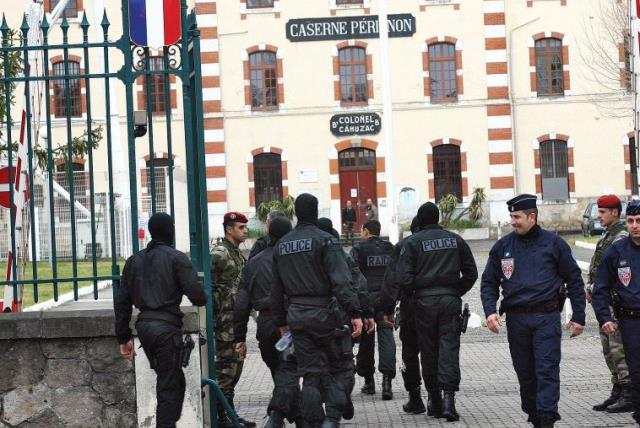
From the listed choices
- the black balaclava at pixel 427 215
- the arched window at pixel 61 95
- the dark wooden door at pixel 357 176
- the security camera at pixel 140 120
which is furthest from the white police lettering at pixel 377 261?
the dark wooden door at pixel 357 176

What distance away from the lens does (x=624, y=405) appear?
11047 millimetres

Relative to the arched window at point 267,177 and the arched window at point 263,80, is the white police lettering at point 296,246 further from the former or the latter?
the arched window at point 263,80

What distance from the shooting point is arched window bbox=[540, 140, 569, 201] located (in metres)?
44.8

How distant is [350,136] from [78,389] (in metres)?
35.5

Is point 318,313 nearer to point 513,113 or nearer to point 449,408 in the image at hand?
point 449,408

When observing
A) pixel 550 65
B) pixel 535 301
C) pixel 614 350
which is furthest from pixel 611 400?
pixel 550 65

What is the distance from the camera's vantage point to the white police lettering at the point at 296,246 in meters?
9.62

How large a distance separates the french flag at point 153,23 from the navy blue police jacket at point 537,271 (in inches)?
123

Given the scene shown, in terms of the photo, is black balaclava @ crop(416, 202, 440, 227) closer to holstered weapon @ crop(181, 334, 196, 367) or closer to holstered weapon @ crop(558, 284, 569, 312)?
holstered weapon @ crop(558, 284, 569, 312)

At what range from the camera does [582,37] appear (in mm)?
44438

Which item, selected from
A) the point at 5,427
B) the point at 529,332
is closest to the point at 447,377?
the point at 529,332

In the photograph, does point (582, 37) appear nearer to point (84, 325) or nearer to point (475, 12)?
point (475, 12)

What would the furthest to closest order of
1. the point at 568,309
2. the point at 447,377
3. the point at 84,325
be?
the point at 568,309 < the point at 447,377 < the point at 84,325

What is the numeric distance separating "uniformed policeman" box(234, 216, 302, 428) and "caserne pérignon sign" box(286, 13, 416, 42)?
33.9 metres
